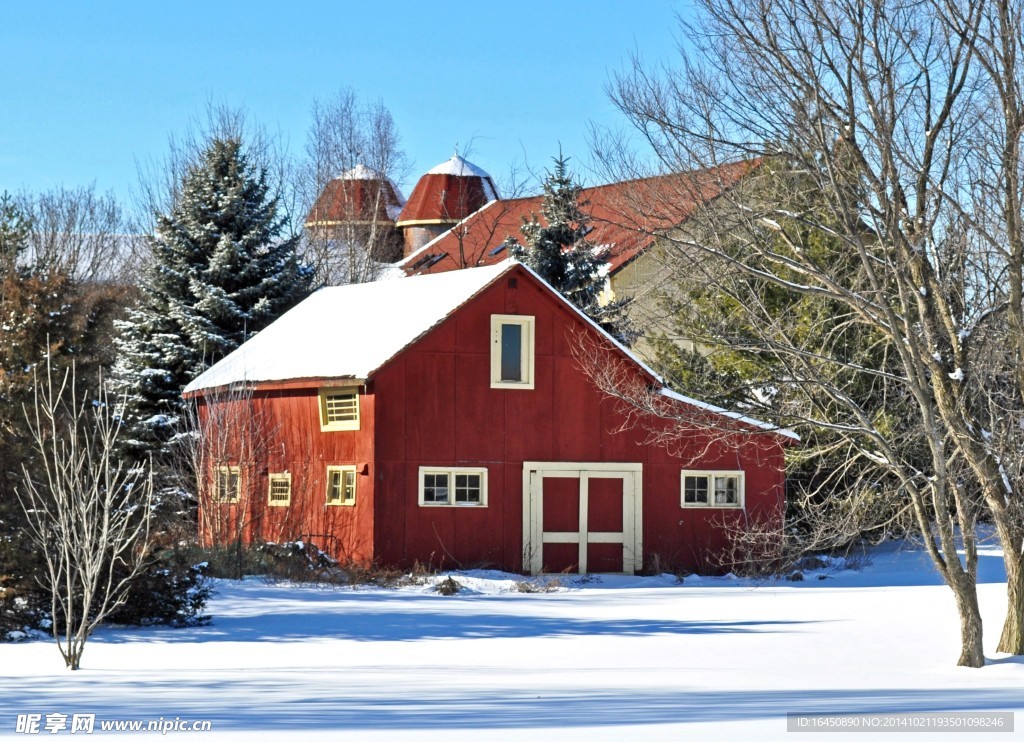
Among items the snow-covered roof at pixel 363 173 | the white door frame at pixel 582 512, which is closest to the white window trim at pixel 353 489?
the white door frame at pixel 582 512

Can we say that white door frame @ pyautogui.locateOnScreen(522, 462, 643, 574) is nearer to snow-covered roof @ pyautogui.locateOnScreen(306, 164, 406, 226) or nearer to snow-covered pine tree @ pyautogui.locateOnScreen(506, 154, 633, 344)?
snow-covered pine tree @ pyautogui.locateOnScreen(506, 154, 633, 344)

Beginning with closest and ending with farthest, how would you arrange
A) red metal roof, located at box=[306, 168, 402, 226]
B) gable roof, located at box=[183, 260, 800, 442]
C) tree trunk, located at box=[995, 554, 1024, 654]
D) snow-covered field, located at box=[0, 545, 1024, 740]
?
1. snow-covered field, located at box=[0, 545, 1024, 740]
2. tree trunk, located at box=[995, 554, 1024, 654]
3. gable roof, located at box=[183, 260, 800, 442]
4. red metal roof, located at box=[306, 168, 402, 226]

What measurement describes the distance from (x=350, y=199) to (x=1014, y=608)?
4287 cm

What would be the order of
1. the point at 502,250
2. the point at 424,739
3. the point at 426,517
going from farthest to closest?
the point at 502,250
the point at 426,517
the point at 424,739

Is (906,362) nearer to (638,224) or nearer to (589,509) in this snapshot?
(638,224)

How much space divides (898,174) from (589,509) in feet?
45.4

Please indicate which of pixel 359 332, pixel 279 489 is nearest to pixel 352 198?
pixel 359 332

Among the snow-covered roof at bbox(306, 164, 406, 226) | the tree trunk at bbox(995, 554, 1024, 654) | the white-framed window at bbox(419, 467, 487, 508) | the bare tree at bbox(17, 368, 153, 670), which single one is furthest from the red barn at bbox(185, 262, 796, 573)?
the snow-covered roof at bbox(306, 164, 406, 226)

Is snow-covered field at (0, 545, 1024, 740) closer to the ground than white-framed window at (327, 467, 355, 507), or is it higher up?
closer to the ground

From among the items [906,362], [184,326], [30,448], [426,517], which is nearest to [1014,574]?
[906,362]

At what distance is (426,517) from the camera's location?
26.1 meters

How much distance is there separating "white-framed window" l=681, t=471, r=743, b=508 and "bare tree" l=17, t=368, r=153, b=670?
1279 centimetres

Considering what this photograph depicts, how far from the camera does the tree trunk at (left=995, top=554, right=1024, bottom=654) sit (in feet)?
49.9

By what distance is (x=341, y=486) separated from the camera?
1049 inches
